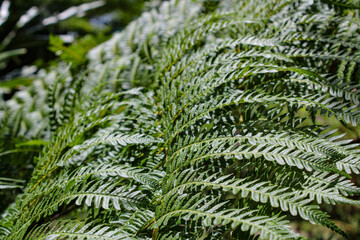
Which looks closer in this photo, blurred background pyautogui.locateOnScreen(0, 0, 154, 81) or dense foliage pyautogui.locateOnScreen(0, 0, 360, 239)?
dense foliage pyautogui.locateOnScreen(0, 0, 360, 239)

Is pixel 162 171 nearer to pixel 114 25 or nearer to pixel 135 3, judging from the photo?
pixel 135 3

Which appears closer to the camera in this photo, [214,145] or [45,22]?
[214,145]

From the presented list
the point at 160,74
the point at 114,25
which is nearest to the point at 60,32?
the point at 114,25

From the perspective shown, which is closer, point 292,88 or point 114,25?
point 292,88

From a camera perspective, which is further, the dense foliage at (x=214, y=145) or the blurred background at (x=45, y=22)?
the blurred background at (x=45, y=22)

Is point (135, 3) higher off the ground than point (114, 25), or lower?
higher

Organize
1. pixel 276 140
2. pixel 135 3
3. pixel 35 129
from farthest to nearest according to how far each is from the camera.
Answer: pixel 135 3 → pixel 35 129 → pixel 276 140

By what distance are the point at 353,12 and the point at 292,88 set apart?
12.6 inches

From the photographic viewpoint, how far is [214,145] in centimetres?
50

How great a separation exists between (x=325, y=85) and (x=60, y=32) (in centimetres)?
228

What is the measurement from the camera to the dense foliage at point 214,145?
457 millimetres

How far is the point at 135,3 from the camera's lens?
2.16 m

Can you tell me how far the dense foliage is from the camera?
0.46 metres

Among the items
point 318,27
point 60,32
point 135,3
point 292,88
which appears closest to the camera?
point 292,88
